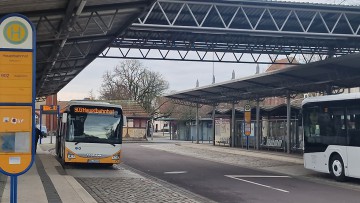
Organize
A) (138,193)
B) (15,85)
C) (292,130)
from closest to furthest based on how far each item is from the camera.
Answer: (15,85)
(138,193)
(292,130)

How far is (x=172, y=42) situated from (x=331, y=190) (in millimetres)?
14962

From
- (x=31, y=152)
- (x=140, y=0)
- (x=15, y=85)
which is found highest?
(x=140, y=0)

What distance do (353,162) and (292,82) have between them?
12.9 meters

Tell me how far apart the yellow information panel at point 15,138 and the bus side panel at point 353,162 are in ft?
39.5

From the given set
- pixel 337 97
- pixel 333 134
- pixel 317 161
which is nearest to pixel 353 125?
pixel 333 134

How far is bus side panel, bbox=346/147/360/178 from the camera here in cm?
1577

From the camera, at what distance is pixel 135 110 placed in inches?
2512

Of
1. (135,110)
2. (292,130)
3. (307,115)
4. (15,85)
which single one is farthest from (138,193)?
(135,110)

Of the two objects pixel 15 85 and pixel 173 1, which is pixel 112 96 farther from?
A: pixel 15 85

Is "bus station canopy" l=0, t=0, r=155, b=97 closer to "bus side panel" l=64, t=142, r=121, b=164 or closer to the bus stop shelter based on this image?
"bus side panel" l=64, t=142, r=121, b=164

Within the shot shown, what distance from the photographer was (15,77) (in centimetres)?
678

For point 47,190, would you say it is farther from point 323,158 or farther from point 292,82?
point 292,82

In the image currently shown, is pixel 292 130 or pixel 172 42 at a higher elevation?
pixel 172 42

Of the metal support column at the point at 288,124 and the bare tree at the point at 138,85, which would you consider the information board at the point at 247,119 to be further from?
the bare tree at the point at 138,85
